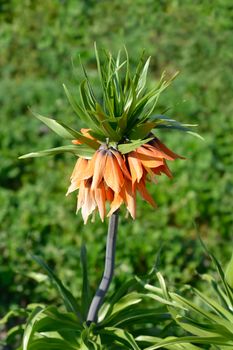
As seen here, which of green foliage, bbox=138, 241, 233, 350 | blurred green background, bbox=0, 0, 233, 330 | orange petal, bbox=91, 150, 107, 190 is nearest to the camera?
orange petal, bbox=91, 150, 107, 190

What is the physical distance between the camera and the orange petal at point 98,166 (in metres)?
1.68

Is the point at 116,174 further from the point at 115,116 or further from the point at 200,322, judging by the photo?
the point at 200,322

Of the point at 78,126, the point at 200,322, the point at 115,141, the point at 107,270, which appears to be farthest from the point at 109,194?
the point at 78,126

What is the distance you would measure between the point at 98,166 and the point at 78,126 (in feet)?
9.37

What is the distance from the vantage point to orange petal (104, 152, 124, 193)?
1677mm

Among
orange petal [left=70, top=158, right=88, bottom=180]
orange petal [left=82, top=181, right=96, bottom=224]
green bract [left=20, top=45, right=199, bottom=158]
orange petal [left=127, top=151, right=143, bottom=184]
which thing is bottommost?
orange petal [left=82, top=181, right=96, bottom=224]

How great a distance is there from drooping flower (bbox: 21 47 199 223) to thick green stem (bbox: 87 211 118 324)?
0.39 feet

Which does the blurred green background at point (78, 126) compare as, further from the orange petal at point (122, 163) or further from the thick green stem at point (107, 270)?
the orange petal at point (122, 163)

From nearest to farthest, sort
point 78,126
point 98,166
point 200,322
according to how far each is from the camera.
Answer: point 98,166 < point 200,322 < point 78,126

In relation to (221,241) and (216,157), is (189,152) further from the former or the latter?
(221,241)

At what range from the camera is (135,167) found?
5.53 ft

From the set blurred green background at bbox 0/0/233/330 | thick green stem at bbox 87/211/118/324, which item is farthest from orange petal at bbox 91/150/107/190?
blurred green background at bbox 0/0/233/330

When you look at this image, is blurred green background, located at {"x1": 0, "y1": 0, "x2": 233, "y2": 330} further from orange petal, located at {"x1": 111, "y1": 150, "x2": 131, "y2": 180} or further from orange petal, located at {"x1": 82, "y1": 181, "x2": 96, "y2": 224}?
orange petal, located at {"x1": 111, "y1": 150, "x2": 131, "y2": 180}

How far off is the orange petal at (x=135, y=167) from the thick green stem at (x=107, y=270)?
0.17 metres
